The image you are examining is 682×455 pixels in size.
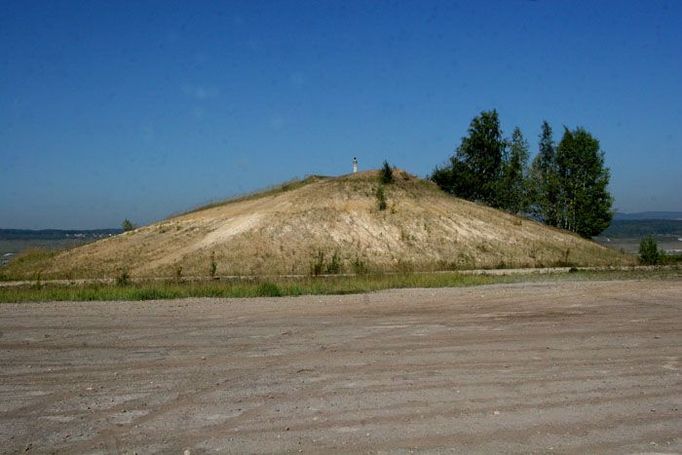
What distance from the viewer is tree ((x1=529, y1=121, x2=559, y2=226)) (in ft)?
251

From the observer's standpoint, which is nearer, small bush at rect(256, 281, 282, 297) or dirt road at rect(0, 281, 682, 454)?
dirt road at rect(0, 281, 682, 454)

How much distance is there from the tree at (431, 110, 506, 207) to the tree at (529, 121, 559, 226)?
448cm

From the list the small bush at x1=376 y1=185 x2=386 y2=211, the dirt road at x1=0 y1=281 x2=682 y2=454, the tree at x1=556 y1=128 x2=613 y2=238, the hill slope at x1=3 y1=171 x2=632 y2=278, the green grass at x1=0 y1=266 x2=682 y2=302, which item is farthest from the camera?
the tree at x1=556 y1=128 x2=613 y2=238

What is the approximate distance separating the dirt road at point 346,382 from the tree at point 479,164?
215ft

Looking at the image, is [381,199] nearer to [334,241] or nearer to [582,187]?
[334,241]

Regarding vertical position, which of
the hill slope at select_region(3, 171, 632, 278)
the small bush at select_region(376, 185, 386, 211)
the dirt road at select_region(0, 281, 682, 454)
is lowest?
the dirt road at select_region(0, 281, 682, 454)

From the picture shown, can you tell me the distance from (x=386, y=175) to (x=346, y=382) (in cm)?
5144

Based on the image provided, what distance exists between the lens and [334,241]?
156 ft

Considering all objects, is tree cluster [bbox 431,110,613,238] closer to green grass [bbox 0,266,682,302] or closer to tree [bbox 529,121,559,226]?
tree [bbox 529,121,559,226]

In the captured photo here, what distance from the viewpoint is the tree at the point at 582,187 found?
74.2 metres

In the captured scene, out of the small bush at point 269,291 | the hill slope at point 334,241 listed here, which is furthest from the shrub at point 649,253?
the small bush at point 269,291

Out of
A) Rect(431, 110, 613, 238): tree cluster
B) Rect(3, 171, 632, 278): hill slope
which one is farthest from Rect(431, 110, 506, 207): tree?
Rect(3, 171, 632, 278): hill slope

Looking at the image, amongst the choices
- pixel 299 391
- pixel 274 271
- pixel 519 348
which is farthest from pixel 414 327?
pixel 274 271

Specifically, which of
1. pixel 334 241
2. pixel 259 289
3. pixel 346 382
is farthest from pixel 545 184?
pixel 346 382
